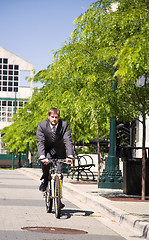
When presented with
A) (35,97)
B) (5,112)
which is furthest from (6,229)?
(5,112)

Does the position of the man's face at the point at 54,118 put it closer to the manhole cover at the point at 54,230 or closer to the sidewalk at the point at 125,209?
the sidewalk at the point at 125,209

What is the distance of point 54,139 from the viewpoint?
990cm

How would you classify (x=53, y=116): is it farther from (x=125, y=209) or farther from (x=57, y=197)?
(x=125, y=209)

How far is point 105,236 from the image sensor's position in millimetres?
7934

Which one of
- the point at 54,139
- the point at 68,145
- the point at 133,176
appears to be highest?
the point at 54,139

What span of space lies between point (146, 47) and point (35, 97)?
935 inches

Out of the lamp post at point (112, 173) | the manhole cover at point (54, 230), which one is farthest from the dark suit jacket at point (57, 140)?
the lamp post at point (112, 173)

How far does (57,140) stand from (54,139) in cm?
6

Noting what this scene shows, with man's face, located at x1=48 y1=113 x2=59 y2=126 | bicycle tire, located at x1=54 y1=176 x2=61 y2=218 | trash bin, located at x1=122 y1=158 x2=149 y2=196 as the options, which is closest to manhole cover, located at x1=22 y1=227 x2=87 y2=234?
bicycle tire, located at x1=54 y1=176 x2=61 y2=218

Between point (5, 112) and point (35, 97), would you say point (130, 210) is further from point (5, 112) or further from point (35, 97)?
point (5, 112)

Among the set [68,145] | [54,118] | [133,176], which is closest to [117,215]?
[68,145]

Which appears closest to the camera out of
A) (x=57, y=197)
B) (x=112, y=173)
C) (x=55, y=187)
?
(x=57, y=197)

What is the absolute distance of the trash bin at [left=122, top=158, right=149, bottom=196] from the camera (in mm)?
13656

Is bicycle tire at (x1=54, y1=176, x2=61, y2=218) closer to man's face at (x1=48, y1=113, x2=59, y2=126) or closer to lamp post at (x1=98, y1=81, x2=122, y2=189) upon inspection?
man's face at (x1=48, y1=113, x2=59, y2=126)
